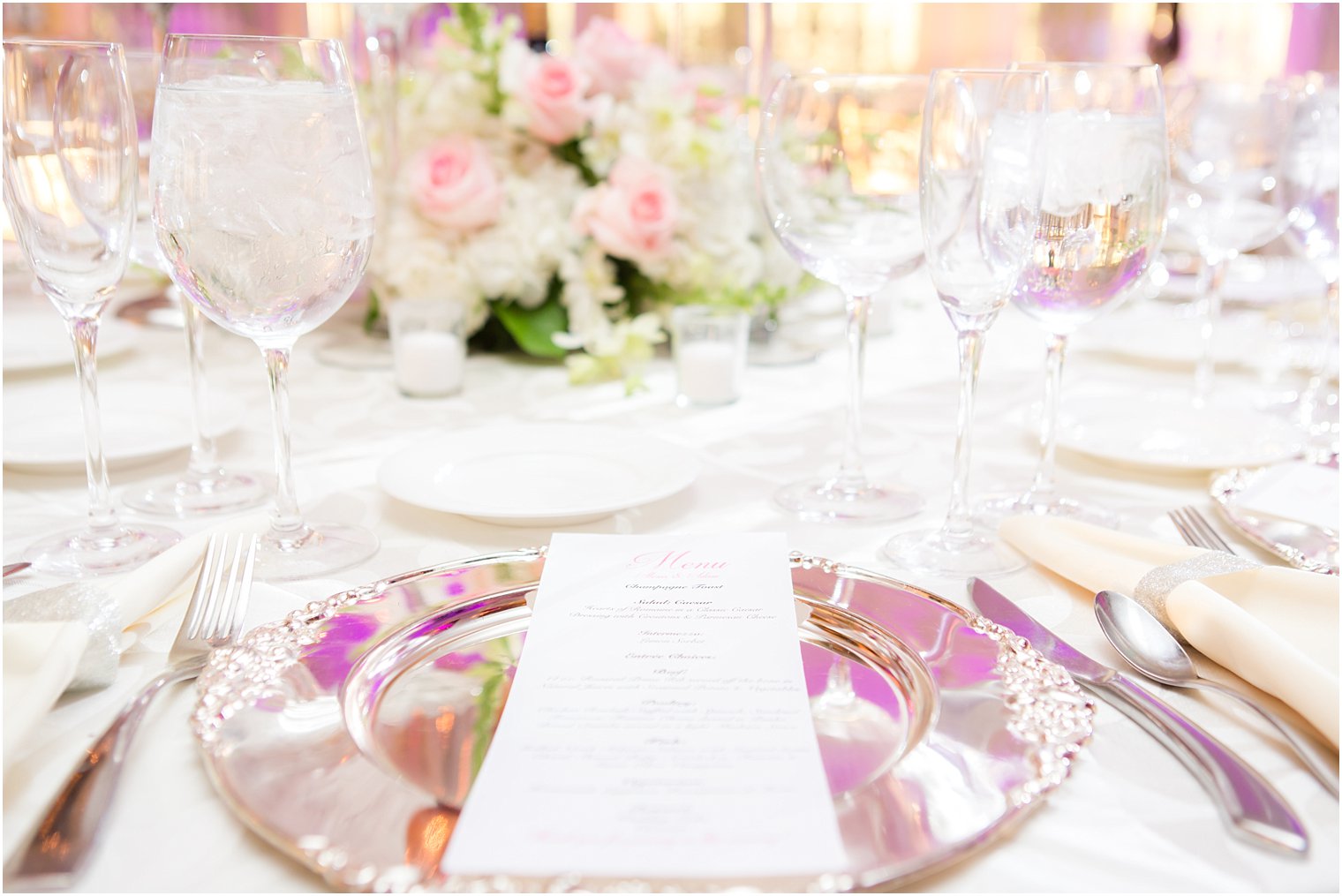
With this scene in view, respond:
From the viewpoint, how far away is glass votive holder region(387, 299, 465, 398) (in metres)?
1.30

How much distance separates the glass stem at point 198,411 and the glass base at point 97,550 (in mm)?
148

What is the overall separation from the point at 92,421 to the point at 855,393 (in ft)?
2.05

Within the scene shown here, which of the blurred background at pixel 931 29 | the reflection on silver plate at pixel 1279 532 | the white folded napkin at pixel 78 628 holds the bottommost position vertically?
the reflection on silver plate at pixel 1279 532

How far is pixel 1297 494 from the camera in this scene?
91cm

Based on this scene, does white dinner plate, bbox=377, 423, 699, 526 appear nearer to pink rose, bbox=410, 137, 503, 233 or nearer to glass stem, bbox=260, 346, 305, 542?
glass stem, bbox=260, 346, 305, 542

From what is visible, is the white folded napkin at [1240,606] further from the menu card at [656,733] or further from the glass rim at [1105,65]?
the glass rim at [1105,65]

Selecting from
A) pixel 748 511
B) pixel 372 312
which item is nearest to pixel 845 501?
pixel 748 511

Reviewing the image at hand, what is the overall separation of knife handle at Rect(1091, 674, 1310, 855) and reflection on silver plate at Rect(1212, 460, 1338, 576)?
0.27 m

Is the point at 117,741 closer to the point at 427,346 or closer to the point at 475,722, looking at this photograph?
the point at 475,722

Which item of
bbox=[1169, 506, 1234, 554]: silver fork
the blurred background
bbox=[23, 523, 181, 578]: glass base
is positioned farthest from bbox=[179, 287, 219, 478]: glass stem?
the blurred background

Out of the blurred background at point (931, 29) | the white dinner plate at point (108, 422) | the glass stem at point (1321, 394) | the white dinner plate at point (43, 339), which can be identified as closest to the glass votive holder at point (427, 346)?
the white dinner plate at point (108, 422)

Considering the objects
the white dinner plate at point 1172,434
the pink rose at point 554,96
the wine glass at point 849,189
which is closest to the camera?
the wine glass at point 849,189

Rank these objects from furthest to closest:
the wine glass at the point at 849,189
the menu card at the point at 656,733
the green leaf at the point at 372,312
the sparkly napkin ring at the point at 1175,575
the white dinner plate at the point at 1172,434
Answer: the green leaf at the point at 372,312 < the white dinner plate at the point at 1172,434 < the wine glass at the point at 849,189 < the sparkly napkin ring at the point at 1175,575 < the menu card at the point at 656,733

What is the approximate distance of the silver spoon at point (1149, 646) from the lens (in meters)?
0.60
